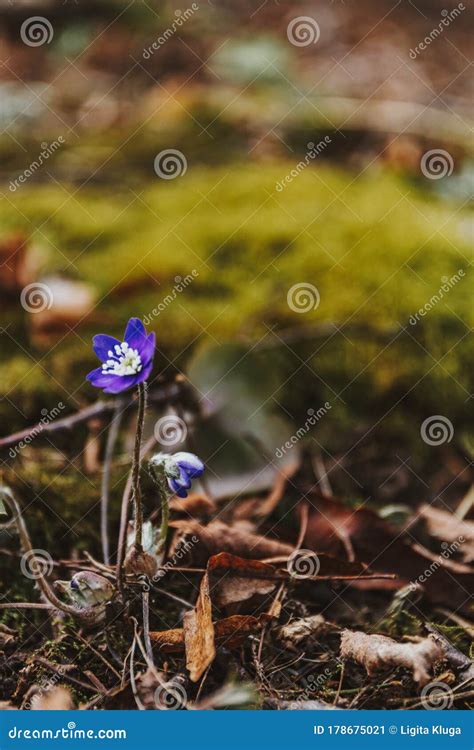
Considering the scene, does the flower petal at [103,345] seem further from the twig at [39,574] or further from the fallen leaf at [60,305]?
the fallen leaf at [60,305]

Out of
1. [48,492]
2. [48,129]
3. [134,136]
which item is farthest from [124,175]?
[48,492]

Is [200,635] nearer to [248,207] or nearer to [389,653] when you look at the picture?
[389,653]

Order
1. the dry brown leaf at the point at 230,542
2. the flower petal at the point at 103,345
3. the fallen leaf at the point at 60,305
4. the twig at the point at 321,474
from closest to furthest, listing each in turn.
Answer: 1. the flower petal at the point at 103,345
2. the dry brown leaf at the point at 230,542
3. the twig at the point at 321,474
4. the fallen leaf at the point at 60,305

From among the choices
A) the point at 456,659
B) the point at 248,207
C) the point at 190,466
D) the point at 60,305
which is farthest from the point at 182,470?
the point at 248,207

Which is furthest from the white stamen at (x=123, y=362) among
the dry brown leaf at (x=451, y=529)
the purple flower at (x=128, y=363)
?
the dry brown leaf at (x=451, y=529)

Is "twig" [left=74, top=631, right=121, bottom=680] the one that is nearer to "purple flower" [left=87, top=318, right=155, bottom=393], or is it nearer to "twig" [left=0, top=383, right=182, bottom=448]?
"purple flower" [left=87, top=318, right=155, bottom=393]
